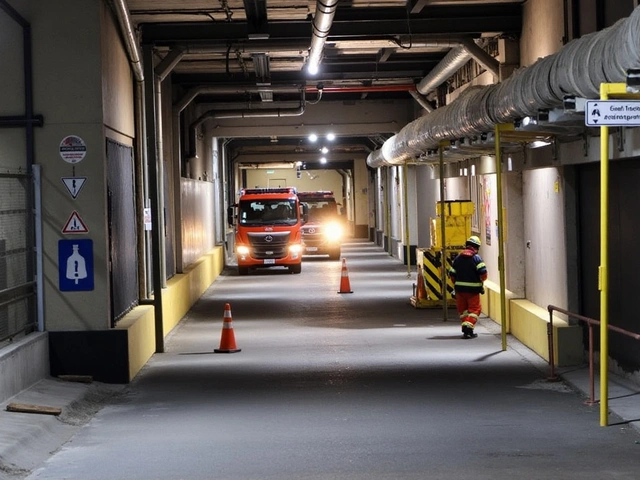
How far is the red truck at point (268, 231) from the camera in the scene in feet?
125

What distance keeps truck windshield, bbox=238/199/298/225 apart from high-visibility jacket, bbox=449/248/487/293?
20.1m

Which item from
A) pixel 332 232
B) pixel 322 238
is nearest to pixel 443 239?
pixel 332 232

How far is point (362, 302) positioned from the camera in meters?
26.5

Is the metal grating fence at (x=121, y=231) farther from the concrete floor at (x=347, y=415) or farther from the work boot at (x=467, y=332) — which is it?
the work boot at (x=467, y=332)

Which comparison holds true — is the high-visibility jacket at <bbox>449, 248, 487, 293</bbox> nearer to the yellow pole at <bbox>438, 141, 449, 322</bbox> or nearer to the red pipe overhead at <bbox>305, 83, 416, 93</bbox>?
the yellow pole at <bbox>438, 141, 449, 322</bbox>

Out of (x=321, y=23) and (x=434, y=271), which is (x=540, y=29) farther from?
(x=434, y=271)

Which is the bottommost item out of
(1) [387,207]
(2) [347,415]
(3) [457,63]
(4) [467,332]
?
(2) [347,415]

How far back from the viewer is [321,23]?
1795 centimetres

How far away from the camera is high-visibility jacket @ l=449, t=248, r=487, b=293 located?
19016mm

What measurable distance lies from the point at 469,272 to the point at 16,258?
303 inches

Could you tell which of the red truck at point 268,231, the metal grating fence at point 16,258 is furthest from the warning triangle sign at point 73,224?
the red truck at point 268,231

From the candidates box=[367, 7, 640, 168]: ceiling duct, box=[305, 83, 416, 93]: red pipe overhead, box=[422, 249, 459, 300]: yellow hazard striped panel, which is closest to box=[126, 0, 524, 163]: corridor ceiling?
box=[367, 7, 640, 168]: ceiling duct

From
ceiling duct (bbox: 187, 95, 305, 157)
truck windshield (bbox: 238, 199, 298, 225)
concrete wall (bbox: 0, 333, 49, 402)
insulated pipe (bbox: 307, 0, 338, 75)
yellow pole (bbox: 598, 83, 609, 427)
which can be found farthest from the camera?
truck windshield (bbox: 238, 199, 298, 225)

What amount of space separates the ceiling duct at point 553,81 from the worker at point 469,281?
1.85 m
